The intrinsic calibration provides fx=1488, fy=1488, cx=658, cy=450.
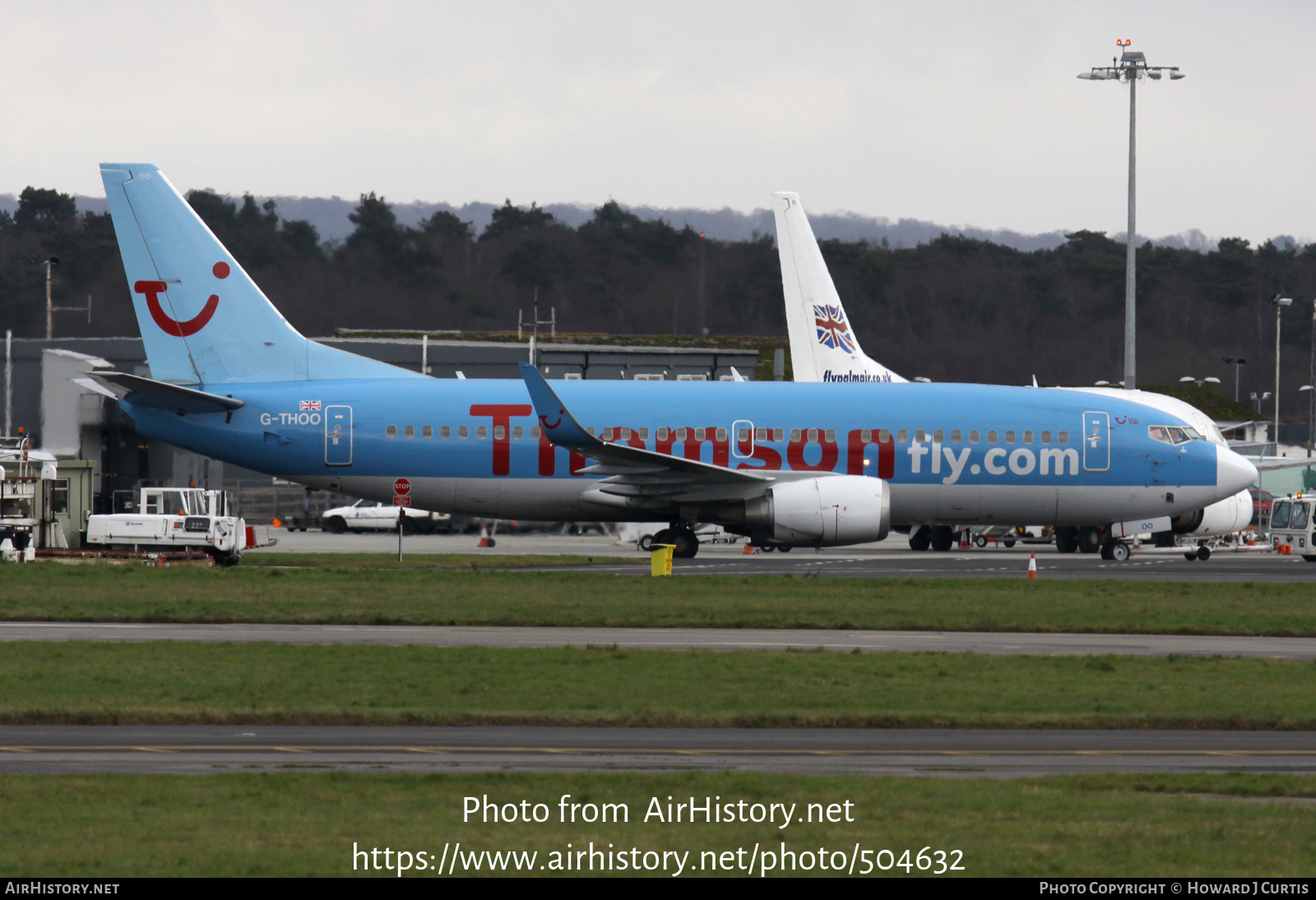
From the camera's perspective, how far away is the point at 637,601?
80.3 feet

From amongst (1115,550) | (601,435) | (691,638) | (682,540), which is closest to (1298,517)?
(1115,550)

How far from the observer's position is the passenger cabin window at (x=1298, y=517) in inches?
1833

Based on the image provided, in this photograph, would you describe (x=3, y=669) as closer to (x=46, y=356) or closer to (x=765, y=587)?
(x=765, y=587)

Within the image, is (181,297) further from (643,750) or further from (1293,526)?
(1293,526)

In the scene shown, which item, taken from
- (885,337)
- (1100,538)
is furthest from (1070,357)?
(1100,538)

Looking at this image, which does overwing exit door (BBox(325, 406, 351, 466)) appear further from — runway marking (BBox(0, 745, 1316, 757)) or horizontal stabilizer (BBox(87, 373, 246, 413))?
runway marking (BBox(0, 745, 1316, 757))

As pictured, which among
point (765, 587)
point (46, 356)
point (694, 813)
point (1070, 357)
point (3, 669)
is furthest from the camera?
point (1070, 357)

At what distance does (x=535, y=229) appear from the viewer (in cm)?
9125

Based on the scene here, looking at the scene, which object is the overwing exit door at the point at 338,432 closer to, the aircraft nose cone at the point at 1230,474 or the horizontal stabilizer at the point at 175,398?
the horizontal stabilizer at the point at 175,398

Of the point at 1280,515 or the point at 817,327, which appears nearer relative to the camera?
the point at 1280,515

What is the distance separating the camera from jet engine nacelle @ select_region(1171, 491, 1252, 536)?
40.4m

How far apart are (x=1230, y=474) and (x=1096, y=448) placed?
3.68m

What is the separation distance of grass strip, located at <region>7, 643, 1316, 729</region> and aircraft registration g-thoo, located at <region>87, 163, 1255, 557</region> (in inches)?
606

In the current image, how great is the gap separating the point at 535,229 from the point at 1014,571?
62.6 metres
